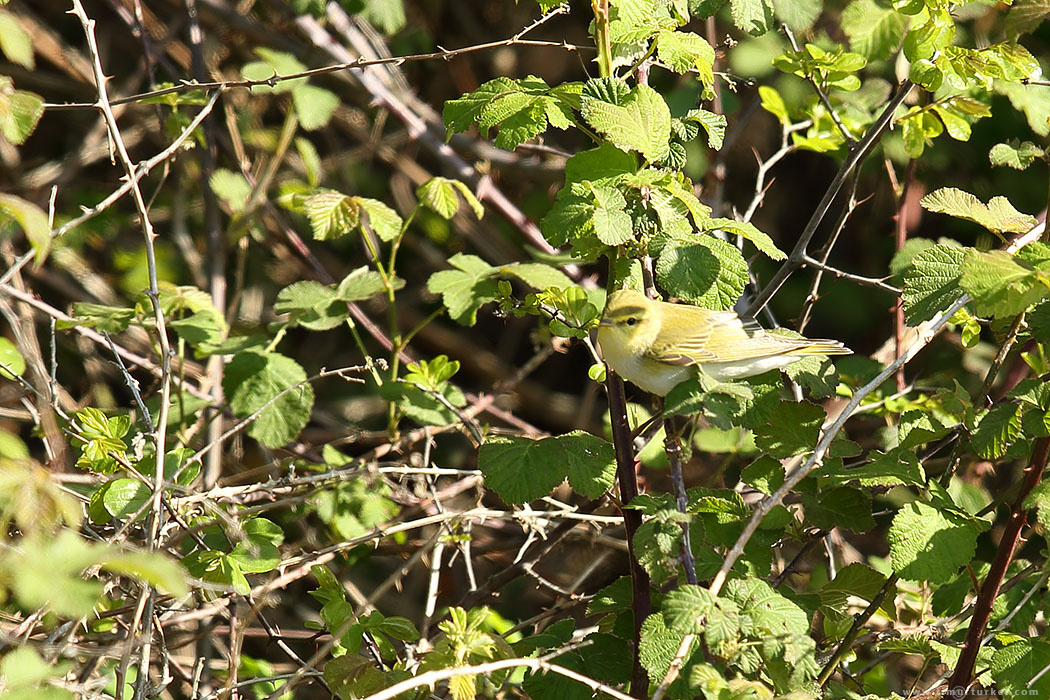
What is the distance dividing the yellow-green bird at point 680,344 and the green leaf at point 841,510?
36cm

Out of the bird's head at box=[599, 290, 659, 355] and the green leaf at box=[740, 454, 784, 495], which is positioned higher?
the bird's head at box=[599, 290, 659, 355]

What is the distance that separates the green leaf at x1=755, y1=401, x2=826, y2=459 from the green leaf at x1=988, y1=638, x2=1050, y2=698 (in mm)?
525

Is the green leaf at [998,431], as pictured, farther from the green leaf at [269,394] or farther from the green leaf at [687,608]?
the green leaf at [269,394]

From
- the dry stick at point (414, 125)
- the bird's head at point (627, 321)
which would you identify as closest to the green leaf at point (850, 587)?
the bird's head at point (627, 321)

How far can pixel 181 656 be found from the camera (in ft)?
10.5

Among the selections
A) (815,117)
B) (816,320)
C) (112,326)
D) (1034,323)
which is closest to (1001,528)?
(816,320)

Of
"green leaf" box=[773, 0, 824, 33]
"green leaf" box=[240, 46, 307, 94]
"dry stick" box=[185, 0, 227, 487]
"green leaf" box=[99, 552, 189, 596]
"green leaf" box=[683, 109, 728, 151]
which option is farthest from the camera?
"dry stick" box=[185, 0, 227, 487]

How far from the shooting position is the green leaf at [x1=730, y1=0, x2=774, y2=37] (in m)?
2.13

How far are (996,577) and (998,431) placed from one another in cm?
29

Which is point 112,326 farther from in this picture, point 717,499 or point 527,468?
point 717,499

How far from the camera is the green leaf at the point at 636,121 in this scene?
68.1 inches

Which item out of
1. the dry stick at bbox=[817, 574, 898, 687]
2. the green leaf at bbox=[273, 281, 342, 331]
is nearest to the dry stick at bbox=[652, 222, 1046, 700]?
the dry stick at bbox=[817, 574, 898, 687]

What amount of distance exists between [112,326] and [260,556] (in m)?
0.94

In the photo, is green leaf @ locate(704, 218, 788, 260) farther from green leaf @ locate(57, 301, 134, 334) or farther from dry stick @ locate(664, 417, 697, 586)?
green leaf @ locate(57, 301, 134, 334)
